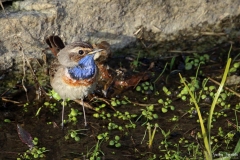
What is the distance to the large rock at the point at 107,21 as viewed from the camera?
21.3ft

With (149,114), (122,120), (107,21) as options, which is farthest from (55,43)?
(149,114)

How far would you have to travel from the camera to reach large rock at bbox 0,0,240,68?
6.49m

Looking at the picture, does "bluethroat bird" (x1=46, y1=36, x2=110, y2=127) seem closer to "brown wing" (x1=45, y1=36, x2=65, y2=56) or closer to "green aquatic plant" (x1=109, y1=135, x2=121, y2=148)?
"brown wing" (x1=45, y1=36, x2=65, y2=56)

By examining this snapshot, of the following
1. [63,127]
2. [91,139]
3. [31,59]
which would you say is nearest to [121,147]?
[91,139]

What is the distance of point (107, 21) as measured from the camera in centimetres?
685

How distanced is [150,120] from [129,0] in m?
1.66

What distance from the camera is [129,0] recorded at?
6824mm

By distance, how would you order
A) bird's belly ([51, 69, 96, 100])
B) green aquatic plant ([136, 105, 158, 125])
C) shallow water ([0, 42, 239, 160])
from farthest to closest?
1. green aquatic plant ([136, 105, 158, 125])
2. bird's belly ([51, 69, 96, 100])
3. shallow water ([0, 42, 239, 160])

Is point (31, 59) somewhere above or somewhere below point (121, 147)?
above

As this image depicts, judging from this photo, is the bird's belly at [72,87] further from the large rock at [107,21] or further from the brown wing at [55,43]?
the large rock at [107,21]

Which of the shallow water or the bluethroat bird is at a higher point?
the bluethroat bird

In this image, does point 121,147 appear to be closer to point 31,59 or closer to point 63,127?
point 63,127

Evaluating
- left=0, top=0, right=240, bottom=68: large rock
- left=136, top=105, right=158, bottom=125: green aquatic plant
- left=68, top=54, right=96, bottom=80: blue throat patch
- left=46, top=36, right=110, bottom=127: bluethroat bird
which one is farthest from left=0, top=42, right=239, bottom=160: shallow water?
left=68, top=54, right=96, bottom=80: blue throat patch

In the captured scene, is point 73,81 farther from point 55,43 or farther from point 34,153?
point 34,153
